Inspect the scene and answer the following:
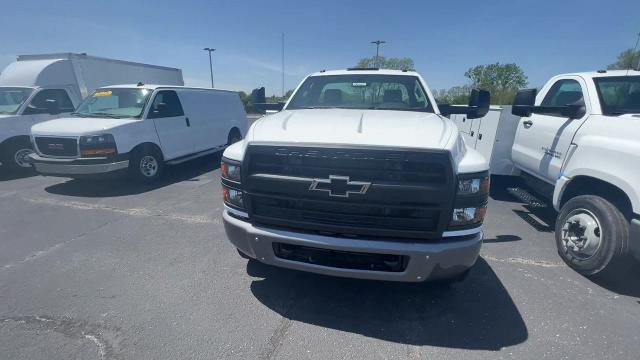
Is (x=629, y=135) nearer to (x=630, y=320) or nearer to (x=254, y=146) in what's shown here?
(x=630, y=320)

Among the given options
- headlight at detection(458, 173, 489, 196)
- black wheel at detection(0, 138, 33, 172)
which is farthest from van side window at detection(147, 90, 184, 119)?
headlight at detection(458, 173, 489, 196)

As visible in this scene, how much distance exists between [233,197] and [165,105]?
5.58 meters

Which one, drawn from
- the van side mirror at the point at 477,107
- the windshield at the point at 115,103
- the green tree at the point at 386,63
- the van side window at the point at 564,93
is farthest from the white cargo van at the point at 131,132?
the green tree at the point at 386,63

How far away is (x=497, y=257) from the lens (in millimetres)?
3605

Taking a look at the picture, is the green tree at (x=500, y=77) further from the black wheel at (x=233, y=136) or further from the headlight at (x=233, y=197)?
the headlight at (x=233, y=197)

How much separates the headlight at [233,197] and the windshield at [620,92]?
4.33 meters

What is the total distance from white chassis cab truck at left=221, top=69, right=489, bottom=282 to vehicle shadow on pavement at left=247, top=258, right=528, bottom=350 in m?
0.50

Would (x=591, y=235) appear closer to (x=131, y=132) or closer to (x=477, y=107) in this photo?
(x=477, y=107)

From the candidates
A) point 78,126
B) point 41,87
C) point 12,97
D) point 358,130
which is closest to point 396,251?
point 358,130

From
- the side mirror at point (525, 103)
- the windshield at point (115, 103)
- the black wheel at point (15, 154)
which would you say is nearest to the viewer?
the side mirror at point (525, 103)

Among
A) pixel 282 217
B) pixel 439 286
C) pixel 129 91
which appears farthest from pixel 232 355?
pixel 129 91

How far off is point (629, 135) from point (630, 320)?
164cm

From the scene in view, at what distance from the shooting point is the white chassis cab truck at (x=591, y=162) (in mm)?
2885

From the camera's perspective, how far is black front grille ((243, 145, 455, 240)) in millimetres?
2150
